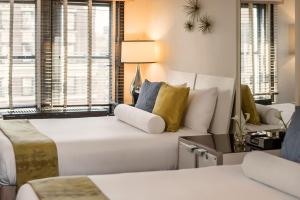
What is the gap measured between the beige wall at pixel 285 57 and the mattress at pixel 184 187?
3.48 feet

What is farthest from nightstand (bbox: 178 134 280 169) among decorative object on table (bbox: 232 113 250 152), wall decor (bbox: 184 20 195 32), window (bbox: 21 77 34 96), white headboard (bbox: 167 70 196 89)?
window (bbox: 21 77 34 96)

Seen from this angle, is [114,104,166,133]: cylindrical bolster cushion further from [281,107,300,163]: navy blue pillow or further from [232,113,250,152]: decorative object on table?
[281,107,300,163]: navy blue pillow

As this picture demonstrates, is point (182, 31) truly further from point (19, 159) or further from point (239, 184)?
point (239, 184)

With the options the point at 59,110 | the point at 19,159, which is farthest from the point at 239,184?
the point at 59,110

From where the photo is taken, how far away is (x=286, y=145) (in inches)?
112

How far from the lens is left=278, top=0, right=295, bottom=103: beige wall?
144 inches

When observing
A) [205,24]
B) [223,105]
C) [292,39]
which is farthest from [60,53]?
[292,39]

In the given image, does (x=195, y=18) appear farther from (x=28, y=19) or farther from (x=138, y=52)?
(x=28, y=19)

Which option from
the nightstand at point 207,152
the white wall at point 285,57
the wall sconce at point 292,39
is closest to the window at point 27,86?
the nightstand at point 207,152

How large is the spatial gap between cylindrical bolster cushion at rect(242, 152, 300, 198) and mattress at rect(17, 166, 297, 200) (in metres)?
0.04

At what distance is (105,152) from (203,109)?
1.00m

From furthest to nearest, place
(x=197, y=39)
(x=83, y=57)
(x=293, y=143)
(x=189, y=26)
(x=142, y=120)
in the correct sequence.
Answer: (x=83, y=57) → (x=189, y=26) → (x=197, y=39) → (x=142, y=120) → (x=293, y=143)

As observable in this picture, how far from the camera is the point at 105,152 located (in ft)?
12.3

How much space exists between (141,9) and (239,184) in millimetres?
4193
